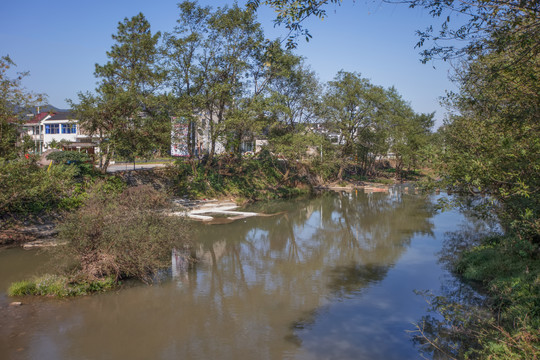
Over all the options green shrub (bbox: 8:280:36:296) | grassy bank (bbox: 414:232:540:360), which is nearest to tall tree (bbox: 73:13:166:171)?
green shrub (bbox: 8:280:36:296)

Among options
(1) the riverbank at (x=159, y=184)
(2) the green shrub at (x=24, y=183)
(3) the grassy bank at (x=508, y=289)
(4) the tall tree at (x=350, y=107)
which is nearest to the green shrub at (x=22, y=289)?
(1) the riverbank at (x=159, y=184)

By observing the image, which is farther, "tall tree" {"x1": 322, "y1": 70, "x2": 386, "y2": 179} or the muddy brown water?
"tall tree" {"x1": 322, "y1": 70, "x2": 386, "y2": 179}

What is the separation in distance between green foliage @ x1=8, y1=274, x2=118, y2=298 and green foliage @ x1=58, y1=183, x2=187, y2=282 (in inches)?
8.5

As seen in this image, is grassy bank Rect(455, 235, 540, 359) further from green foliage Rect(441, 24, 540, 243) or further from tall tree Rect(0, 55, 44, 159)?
tall tree Rect(0, 55, 44, 159)

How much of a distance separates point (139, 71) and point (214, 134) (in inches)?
245

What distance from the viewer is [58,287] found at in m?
10.8

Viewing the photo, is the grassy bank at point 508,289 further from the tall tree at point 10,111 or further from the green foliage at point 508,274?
the tall tree at point 10,111

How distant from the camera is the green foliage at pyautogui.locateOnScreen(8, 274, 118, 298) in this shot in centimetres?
1083

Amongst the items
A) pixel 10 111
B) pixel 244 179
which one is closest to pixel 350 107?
pixel 244 179

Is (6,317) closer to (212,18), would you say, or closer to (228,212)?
(228,212)

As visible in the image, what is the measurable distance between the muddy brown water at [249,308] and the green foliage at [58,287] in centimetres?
29

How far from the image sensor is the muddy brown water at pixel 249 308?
8.52 meters

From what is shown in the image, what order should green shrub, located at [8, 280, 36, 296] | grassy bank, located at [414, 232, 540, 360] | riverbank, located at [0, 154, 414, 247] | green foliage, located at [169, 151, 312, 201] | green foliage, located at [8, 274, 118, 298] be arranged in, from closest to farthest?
grassy bank, located at [414, 232, 540, 360]
green foliage, located at [8, 274, 118, 298]
green shrub, located at [8, 280, 36, 296]
riverbank, located at [0, 154, 414, 247]
green foliage, located at [169, 151, 312, 201]

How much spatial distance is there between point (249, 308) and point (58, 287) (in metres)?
5.18
